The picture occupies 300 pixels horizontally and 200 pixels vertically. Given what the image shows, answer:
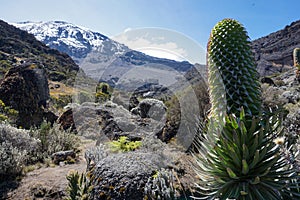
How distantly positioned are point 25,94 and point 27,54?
50.8 meters

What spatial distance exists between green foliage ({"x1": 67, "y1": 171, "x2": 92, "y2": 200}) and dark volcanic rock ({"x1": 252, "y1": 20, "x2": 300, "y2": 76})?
57.2 meters

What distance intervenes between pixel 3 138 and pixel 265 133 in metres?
7.17

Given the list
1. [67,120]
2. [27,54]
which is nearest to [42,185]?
[67,120]

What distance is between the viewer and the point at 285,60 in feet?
200

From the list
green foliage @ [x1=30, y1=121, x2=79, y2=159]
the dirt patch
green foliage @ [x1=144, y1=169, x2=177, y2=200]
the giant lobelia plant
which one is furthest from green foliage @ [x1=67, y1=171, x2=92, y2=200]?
green foliage @ [x1=30, y1=121, x2=79, y2=159]

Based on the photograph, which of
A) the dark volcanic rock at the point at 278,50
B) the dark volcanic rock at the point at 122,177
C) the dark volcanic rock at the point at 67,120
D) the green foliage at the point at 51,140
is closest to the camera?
the dark volcanic rock at the point at 122,177

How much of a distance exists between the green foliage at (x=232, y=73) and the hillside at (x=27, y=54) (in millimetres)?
44637

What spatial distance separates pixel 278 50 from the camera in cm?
6519

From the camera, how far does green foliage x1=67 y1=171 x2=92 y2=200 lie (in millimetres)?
4406

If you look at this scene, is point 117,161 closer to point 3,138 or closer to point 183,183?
point 183,183

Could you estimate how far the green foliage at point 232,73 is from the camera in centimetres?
251

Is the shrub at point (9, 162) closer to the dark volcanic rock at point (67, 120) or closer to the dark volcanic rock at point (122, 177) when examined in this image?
the dark volcanic rock at point (122, 177)

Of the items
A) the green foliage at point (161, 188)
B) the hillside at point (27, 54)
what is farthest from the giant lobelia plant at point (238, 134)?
the hillside at point (27, 54)

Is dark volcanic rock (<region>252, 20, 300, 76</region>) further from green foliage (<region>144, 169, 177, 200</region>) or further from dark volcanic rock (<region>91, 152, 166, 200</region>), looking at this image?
green foliage (<region>144, 169, 177, 200</region>)
